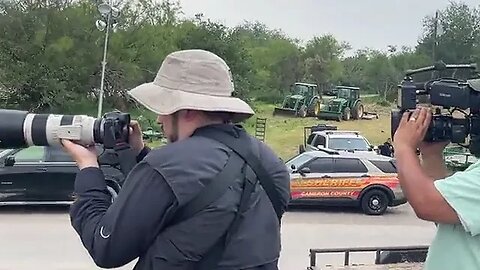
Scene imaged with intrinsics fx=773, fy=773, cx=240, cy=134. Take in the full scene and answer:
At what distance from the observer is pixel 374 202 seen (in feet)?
49.8

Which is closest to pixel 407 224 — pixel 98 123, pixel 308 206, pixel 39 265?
pixel 308 206

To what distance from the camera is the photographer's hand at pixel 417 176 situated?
2.41 meters

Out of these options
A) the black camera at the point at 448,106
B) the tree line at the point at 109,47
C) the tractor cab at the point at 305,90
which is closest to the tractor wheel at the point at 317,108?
the tractor cab at the point at 305,90

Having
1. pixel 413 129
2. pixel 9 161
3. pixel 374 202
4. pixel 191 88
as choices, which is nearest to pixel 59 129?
pixel 191 88

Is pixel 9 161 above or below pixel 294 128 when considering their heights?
above

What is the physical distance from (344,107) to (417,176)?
33.5 m

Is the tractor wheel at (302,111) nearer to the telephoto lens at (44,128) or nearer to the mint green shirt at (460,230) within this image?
the telephoto lens at (44,128)

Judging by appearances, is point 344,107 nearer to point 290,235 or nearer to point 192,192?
point 290,235

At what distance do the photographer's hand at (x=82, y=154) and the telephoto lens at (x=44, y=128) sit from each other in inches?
1.1

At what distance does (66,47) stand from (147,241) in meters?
27.5

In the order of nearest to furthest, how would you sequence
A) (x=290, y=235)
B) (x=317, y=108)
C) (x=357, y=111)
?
(x=290, y=235) → (x=357, y=111) → (x=317, y=108)

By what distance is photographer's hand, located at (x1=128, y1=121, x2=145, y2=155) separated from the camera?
292 cm

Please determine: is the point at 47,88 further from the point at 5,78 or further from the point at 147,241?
the point at 147,241

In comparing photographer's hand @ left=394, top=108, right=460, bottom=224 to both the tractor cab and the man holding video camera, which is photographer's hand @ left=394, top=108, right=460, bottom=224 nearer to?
the man holding video camera
